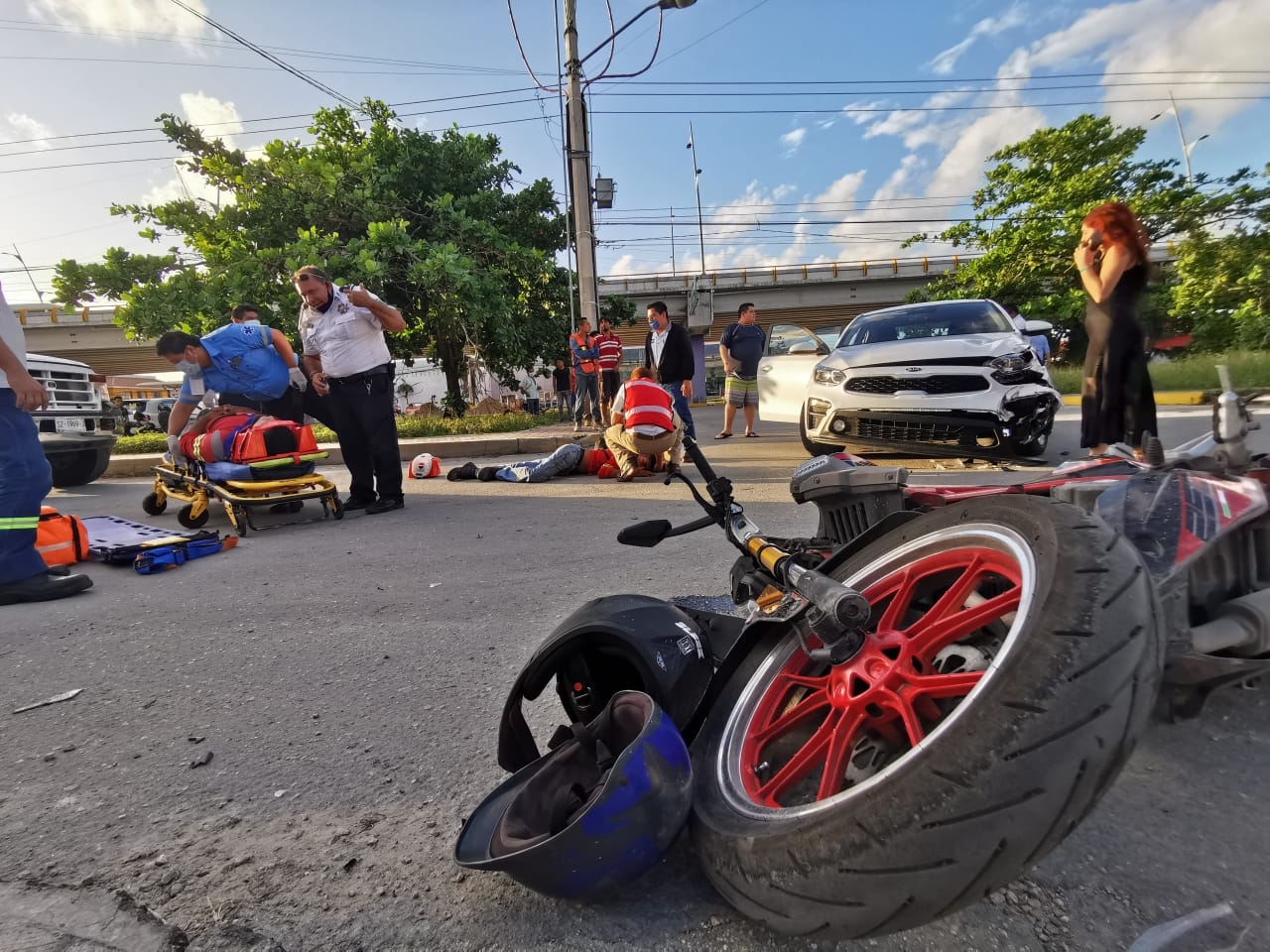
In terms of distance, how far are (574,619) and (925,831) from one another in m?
0.87

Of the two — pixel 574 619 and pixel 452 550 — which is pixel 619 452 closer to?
pixel 452 550

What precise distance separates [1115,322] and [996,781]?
4.14m

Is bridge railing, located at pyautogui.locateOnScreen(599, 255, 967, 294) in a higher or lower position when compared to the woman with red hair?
higher

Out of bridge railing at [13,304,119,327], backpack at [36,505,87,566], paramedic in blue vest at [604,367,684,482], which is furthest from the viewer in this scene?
bridge railing at [13,304,119,327]

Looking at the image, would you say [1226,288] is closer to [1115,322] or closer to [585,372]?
[1115,322]

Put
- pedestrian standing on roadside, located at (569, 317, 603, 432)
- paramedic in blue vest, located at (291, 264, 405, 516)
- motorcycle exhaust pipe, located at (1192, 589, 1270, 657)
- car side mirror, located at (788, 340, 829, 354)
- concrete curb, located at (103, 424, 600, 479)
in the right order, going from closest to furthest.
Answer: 1. motorcycle exhaust pipe, located at (1192, 589, 1270, 657)
2. paramedic in blue vest, located at (291, 264, 405, 516)
3. car side mirror, located at (788, 340, 829, 354)
4. concrete curb, located at (103, 424, 600, 479)
5. pedestrian standing on roadside, located at (569, 317, 603, 432)

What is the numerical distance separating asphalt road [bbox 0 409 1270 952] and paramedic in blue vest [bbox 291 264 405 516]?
2.31m

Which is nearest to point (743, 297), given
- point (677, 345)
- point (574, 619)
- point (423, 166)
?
point (423, 166)

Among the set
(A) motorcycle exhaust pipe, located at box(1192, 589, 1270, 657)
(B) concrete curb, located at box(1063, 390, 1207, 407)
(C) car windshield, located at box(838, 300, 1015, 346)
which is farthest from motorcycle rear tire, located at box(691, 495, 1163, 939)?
(B) concrete curb, located at box(1063, 390, 1207, 407)

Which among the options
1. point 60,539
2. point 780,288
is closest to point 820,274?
point 780,288

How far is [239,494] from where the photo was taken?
5047 mm

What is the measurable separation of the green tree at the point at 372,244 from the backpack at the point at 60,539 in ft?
26.1

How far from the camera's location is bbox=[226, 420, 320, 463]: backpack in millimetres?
5098

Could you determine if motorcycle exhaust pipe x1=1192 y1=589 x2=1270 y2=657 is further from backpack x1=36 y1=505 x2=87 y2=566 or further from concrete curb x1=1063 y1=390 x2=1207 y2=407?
concrete curb x1=1063 y1=390 x2=1207 y2=407
